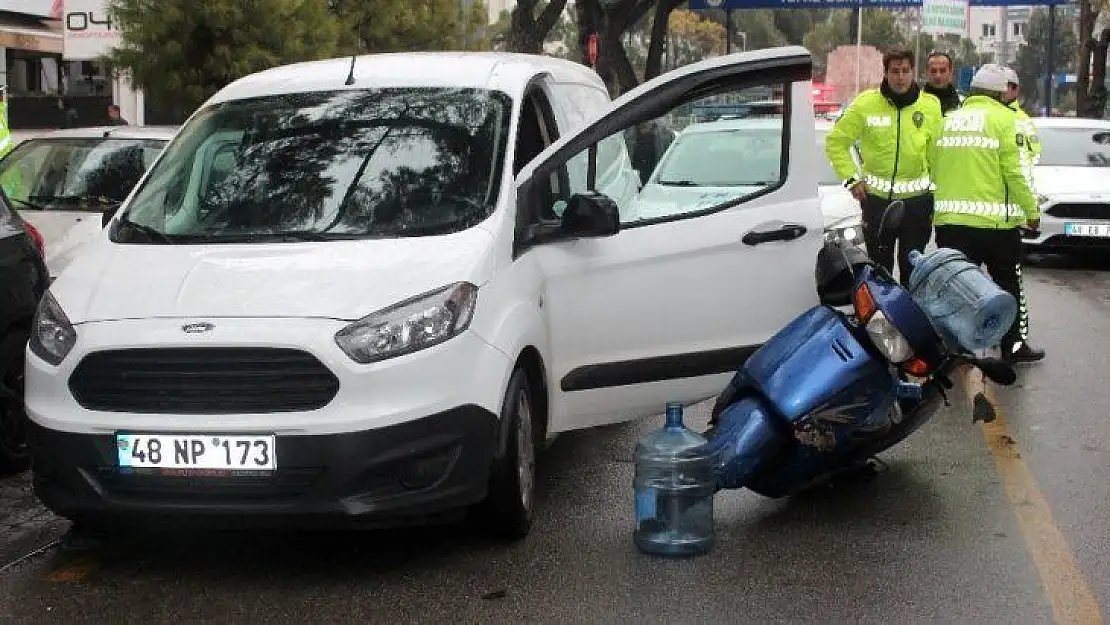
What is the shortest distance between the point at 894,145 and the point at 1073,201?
5889 millimetres

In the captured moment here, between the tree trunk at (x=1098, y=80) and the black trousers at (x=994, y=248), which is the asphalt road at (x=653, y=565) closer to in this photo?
the black trousers at (x=994, y=248)

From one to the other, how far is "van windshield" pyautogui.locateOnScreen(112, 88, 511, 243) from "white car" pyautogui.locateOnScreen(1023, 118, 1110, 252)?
9.22m

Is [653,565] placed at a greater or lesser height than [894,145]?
lesser

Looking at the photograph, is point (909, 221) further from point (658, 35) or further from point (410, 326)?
point (658, 35)

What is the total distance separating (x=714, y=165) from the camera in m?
7.02

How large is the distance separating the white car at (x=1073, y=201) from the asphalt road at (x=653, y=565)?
8268 mm

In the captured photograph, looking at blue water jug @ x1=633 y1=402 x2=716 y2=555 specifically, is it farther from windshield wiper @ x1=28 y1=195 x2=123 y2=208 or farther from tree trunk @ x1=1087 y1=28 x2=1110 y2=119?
tree trunk @ x1=1087 y1=28 x2=1110 y2=119

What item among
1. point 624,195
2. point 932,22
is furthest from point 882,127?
point 932,22

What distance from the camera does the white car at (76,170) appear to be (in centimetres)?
1015

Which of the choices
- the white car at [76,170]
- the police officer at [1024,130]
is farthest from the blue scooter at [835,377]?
the white car at [76,170]

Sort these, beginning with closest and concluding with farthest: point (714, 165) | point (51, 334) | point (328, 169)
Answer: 1. point (51, 334)
2. point (328, 169)
3. point (714, 165)

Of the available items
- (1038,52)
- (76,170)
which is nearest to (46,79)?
(76,170)

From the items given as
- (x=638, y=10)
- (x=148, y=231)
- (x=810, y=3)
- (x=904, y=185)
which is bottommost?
(x=904, y=185)

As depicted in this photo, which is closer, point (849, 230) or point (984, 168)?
point (984, 168)
